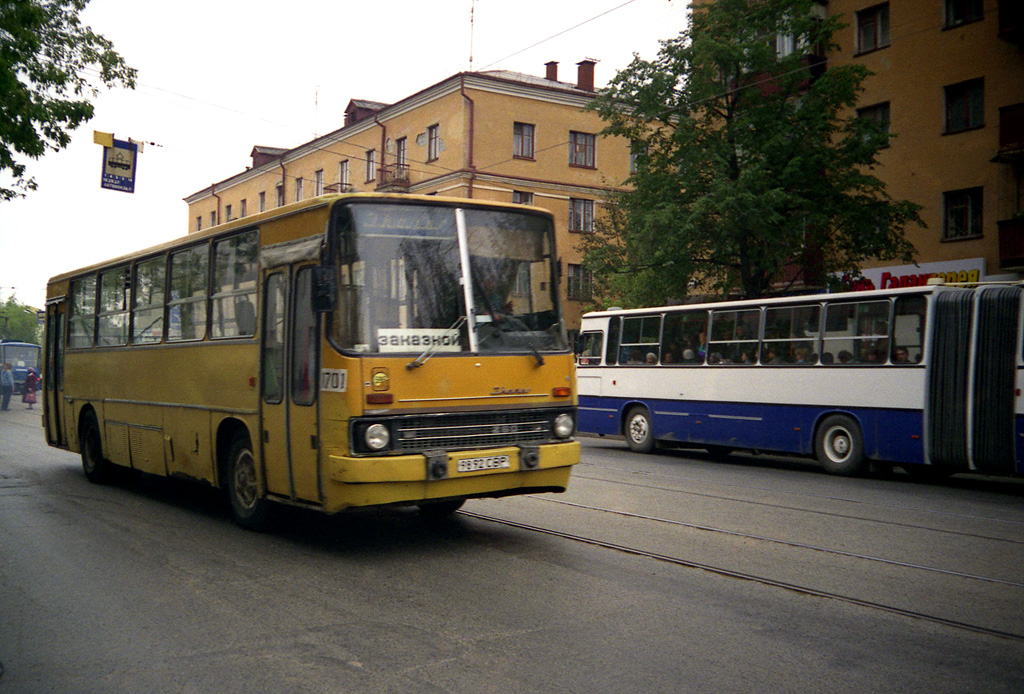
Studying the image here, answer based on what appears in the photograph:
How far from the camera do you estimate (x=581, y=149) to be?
43.3 meters

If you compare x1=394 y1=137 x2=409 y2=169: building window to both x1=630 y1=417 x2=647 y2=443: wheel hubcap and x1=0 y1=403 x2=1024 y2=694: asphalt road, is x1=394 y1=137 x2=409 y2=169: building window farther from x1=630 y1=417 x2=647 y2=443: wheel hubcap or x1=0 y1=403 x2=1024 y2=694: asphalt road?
x1=0 y1=403 x2=1024 y2=694: asphalt road

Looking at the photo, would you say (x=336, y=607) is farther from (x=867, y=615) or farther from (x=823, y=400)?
(x=823, y=400)

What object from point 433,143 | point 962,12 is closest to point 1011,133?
point 962,12

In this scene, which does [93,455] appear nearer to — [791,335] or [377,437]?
[377,437]

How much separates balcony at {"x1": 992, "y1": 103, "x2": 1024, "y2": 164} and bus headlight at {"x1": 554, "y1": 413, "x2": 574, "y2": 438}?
20.1 metres

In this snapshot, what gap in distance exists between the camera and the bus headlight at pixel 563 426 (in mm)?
8031

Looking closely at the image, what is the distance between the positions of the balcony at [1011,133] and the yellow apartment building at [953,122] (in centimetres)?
3

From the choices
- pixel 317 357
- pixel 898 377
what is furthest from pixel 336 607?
pixel 898 377

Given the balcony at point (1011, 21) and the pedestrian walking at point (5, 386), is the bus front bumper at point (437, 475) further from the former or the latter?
the pedestrian walking at point (5, 386)

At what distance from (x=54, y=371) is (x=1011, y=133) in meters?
22.2

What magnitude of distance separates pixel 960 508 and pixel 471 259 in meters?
7.09

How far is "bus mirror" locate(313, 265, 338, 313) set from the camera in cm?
696

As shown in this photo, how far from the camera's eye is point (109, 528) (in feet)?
28.7

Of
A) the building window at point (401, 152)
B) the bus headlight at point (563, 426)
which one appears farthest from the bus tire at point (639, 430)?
the building window at point (401, 152)
